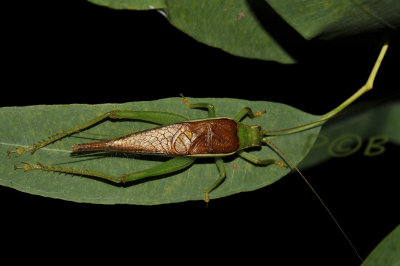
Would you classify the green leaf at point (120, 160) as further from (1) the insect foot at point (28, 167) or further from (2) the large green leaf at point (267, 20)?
(2) the large green leaf at point (267, 20)

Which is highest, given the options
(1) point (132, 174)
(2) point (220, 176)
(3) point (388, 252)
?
(1) point (132, 174)

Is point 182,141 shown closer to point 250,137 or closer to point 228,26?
point 250,137

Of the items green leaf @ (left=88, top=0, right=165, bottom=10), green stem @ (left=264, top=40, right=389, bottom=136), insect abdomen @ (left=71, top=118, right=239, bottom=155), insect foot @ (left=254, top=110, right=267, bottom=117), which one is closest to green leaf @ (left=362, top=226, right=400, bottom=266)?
green stem @ (left=264, top=40, right=389, bottom=136)

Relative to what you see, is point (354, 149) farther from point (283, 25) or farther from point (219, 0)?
point (219, 0)

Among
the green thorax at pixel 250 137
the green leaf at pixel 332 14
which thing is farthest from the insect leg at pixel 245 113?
the green leaf at pixel 332 14

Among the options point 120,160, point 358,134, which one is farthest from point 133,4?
point 358,134

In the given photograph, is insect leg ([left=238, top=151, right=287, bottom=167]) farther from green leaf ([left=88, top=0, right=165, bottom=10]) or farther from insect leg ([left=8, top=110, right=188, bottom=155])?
green leaf ([left=88, top=0, right=165, bottom=10])
